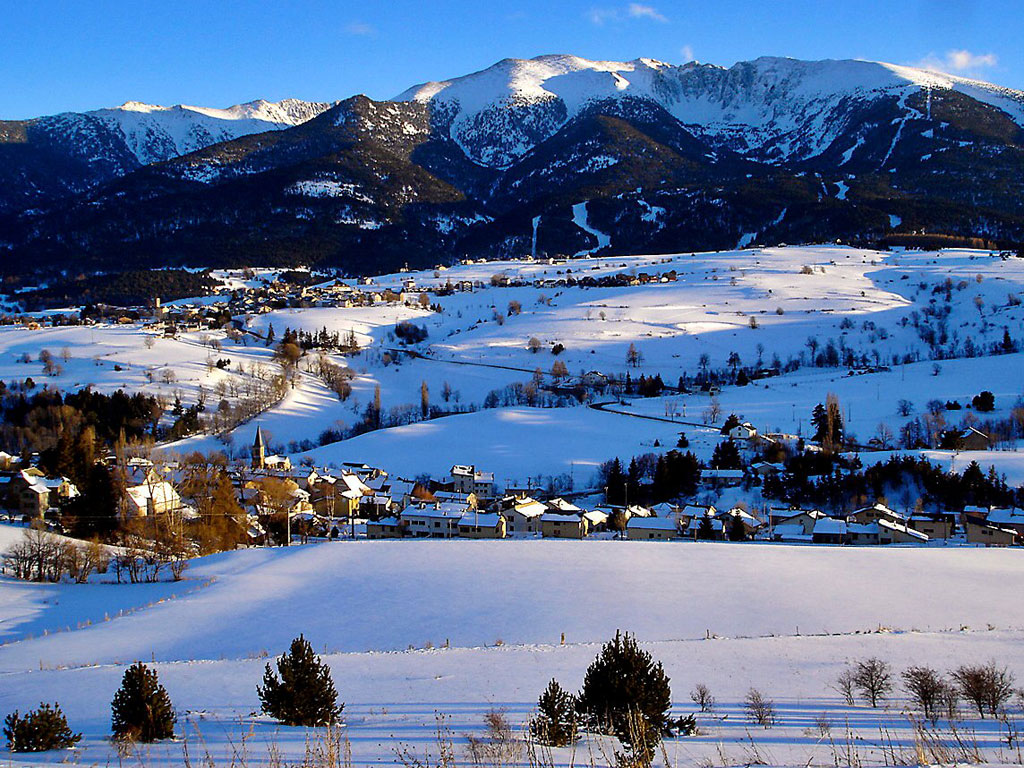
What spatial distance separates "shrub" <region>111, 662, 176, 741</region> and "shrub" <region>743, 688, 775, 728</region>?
740 centimetres

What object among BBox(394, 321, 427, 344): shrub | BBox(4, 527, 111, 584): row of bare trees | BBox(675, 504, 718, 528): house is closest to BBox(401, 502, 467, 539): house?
BBox(675, 504, 718, 528): house

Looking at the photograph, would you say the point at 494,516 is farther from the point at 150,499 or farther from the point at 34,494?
the point at 34,494

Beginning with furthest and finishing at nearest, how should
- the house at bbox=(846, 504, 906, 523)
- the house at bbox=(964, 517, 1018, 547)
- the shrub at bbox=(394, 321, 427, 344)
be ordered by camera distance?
the shrub at bbox=(394, 321, 427, 344) → the house at bbox=(846, 504, 906, 523) → the house at bbox=(964, 517, 1018, 547)

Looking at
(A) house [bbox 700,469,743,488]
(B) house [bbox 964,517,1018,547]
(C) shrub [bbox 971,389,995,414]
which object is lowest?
(B) house [bbox 964,517,1018,547]

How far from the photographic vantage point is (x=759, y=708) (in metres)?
11.4

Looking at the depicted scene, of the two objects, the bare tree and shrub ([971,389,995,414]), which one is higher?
shrub ([971,389,995,414])

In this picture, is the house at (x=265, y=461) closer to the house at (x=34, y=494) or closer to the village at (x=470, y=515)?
the village at (x=470, y=515)

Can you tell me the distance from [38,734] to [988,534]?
3615 centimetres

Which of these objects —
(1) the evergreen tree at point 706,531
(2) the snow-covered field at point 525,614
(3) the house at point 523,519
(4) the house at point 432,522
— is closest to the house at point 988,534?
(2) the snow-covered field at point 525,614

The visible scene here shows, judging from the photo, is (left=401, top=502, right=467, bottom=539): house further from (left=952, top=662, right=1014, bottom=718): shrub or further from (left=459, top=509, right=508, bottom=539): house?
(left=952, top=662, right=1014, bottom=718): shrub

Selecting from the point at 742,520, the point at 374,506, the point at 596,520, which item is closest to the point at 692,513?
the point at 742,520

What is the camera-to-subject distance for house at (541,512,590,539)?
38.9 metres

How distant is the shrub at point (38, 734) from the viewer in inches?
357

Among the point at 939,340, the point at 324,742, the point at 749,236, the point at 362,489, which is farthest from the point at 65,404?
the point at 749,236
